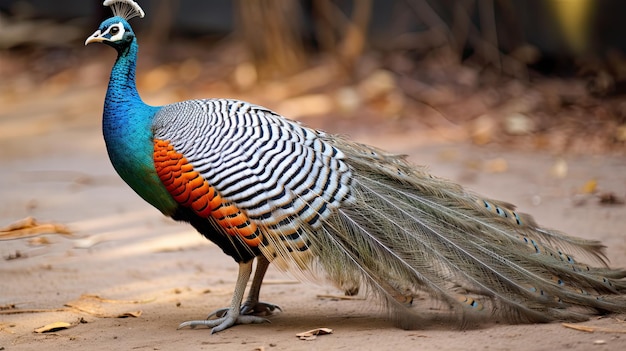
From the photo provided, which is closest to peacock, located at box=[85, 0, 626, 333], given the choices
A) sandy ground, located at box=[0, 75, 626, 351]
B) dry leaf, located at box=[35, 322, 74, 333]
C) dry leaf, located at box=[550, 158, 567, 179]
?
sandy ground, located at box=[0, 75, 626, 351]

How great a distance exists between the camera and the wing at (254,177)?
4062 mm

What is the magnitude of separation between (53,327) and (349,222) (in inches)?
66.7

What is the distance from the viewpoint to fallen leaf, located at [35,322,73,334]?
4.32 metres

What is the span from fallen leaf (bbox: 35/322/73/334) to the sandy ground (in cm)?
4

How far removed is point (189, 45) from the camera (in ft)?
44.9

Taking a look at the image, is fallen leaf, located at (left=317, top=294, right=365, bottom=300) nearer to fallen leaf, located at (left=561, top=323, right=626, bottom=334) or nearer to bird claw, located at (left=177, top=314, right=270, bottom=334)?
bird claw, located at (left=177, top=314, right=270, bottom=334)

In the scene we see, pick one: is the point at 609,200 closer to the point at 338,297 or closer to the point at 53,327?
the point at 338,297

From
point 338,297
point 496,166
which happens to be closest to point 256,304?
point 338,297

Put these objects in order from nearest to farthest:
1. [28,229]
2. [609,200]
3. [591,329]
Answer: [591,329] → [28,229] → [609,200]

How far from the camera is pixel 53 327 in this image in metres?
4.35

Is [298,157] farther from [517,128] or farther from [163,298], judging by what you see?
[517,128]

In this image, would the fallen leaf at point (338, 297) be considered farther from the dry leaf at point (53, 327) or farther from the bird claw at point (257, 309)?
the dry leaf at point (53, 327)

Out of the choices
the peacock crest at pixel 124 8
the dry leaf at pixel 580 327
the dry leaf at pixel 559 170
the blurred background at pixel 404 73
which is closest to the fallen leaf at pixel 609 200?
the dry leaf at pixel 559 170

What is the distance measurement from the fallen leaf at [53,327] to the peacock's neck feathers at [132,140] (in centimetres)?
81
